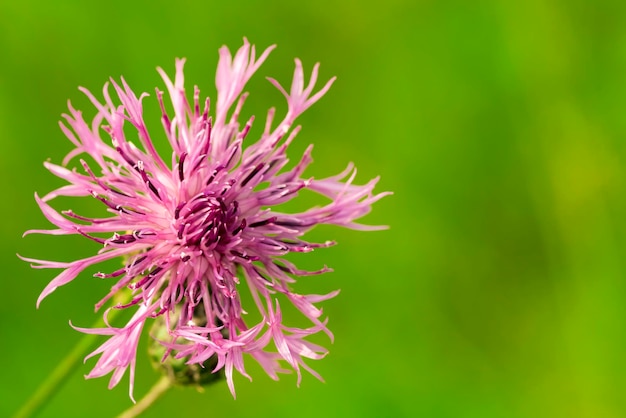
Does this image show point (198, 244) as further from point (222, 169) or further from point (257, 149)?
point (257, 149)

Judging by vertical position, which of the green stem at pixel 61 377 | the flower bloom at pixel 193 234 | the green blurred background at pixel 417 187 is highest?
the green blurred background at pixel 417 187

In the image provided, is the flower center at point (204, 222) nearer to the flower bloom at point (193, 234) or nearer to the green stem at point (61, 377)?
the flower bloom at point (193, 234)

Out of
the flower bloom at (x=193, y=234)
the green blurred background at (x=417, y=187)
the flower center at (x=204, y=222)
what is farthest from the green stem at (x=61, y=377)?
the green blurred background at (x=417, y=187)

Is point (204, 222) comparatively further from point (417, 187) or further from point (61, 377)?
point (417, 187)

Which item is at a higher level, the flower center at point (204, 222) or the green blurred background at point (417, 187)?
the green blurred background at point (417, 187)

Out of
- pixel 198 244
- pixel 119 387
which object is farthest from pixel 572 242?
pixel 198 244

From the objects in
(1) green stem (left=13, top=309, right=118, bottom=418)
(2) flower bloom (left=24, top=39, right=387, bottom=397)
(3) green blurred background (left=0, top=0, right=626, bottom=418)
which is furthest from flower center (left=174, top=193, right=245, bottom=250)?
(3) green blurred background (left=0, top=0, right=626, bottom=418)

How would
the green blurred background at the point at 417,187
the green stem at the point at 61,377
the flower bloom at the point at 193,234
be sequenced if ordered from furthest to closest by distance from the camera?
the green blurred background at the point at 417,187 → the green stem at the point at 61,377 → the flower bloom at the point at 193,234

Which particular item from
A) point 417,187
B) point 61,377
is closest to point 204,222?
point 61,377
